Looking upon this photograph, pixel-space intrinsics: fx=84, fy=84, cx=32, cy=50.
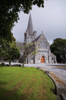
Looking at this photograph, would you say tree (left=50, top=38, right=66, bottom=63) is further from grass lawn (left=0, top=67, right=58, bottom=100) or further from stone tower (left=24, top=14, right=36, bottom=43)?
grass lawn (left=0, top=67, right=58, bottom=100)

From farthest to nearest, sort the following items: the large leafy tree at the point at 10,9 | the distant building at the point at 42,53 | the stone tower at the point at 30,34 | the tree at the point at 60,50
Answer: the stone tower at the point at 30,34 → the tree at the point at 60,50 → the distant building at the point at 42,53 → the large leafy tree at the point at 10,9

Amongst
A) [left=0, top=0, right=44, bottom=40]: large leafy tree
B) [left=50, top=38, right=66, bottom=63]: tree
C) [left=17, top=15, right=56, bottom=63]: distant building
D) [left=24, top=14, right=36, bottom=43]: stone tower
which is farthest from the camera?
[left=24, top=14, right=36, bottom=43]: stone tower

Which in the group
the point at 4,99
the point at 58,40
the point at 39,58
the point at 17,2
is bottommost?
the point at 4,99

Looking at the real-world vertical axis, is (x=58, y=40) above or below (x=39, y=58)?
above

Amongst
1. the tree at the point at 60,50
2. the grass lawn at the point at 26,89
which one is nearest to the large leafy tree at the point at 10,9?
the grass lawn at the point at 26,89

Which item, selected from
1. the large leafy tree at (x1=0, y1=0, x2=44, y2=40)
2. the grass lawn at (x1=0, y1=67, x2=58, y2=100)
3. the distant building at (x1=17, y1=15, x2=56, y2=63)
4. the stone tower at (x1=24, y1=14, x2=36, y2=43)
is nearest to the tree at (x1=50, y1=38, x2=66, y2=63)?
the distant building at (x1=17, y1=15, x2=56, y2=63)

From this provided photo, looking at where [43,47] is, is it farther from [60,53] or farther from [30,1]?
[30,1]

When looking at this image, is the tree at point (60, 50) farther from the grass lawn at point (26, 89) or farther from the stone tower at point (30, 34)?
the grass lawn at point (26, 89)

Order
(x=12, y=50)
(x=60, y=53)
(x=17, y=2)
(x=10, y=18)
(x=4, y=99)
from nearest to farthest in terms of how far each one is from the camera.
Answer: (x=4, y=99), (x=17, y=2), (x=10, y=18), (x=12, y=50), (x=60, y=53)

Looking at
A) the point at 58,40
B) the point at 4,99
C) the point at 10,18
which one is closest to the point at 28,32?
the point at 58,40

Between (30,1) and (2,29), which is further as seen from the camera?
(2,29)

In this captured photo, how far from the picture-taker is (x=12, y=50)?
2478cm

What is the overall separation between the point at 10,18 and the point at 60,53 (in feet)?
150

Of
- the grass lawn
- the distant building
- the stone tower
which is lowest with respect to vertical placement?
the grass lawn
